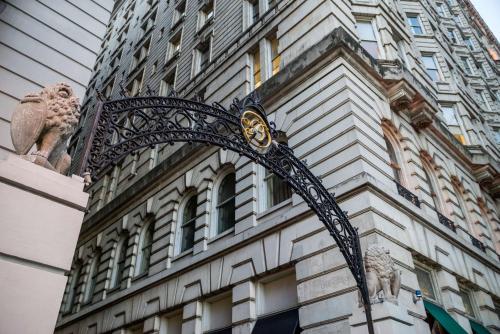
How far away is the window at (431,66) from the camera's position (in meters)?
23.1

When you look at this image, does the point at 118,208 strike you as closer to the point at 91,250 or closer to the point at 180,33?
the point at 91,250

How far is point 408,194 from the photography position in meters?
12.2

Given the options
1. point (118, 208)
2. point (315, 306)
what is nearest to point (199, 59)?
point (118, 208)

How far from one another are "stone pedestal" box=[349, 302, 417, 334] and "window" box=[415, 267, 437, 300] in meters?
2.45

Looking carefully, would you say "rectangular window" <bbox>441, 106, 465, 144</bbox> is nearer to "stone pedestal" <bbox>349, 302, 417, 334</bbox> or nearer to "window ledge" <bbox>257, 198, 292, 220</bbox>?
"window ledge" <bbox>257, 198, 292, 220</bbox>

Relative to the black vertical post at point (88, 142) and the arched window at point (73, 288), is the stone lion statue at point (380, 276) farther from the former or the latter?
the arched window at point (73, 288)

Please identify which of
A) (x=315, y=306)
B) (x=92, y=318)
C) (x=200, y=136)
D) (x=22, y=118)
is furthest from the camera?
(x=92, y=318)

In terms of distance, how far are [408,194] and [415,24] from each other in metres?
17.3

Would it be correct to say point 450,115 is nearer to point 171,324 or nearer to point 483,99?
point 483,99

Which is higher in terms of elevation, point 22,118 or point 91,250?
point 91,250

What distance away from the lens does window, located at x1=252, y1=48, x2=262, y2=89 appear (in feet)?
54.0

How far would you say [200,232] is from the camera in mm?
14656

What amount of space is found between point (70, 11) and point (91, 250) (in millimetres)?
17359

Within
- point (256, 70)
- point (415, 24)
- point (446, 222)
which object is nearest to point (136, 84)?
point (256, 70)
